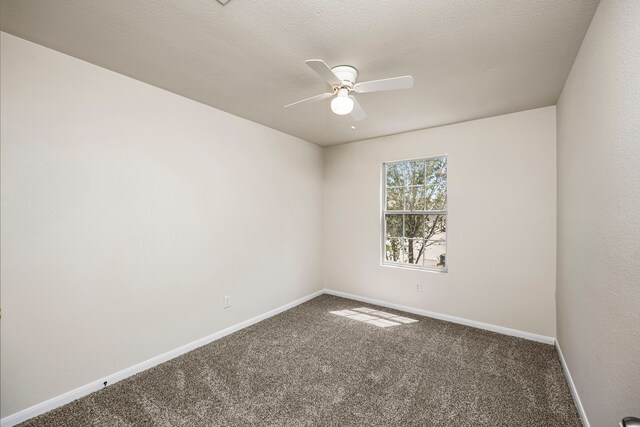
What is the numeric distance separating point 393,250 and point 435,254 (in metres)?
0.61

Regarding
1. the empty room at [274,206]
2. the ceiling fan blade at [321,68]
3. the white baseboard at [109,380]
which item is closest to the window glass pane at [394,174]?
the empty room at [274,206]

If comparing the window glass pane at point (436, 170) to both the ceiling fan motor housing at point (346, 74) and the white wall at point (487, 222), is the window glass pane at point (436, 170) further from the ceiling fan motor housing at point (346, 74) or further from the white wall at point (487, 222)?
the ceiling fan motor housing at point (346, 74)

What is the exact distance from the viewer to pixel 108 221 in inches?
88.7

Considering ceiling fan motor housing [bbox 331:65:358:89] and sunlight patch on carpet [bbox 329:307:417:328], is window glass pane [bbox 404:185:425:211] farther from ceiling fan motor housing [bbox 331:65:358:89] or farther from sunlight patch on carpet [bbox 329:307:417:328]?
ceiling fan motor housing [bbox 331:65:358:89]

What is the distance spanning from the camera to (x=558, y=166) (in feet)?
9.12

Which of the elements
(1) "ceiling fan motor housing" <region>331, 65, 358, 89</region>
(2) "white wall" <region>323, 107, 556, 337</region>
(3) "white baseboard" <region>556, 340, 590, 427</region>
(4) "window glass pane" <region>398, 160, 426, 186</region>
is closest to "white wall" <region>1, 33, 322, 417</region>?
(1) "ceiling fan motor housing" <region>331, 65, 358, 89</region>

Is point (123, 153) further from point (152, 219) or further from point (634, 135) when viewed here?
point (634, 135)

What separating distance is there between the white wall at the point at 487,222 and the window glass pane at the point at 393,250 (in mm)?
154

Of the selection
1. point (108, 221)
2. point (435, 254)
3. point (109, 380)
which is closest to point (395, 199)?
point (435, 254)

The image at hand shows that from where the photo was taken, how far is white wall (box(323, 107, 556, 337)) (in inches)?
117

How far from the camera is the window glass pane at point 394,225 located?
13.5 ft

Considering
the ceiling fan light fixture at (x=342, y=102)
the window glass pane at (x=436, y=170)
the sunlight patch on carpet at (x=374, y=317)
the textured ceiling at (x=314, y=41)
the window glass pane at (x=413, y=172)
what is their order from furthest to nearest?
the window glass pane at (x=413, y=172), the window glass pane at (x=436, y=170), the sunlight patch on carpet at (x=374, y=317), the ceiling fan light fixture at (x=342, y=102), the textured ceiling at (x=314, y=41)

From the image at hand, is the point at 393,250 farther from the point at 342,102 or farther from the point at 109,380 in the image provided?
the point at 109,380

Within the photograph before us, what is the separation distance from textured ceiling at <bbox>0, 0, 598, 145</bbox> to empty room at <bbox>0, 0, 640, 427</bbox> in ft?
0.06
